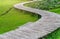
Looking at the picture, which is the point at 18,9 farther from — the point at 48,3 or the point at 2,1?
the point at 2,1

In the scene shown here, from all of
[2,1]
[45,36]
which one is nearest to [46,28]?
[45,36]

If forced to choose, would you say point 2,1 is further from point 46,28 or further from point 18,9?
point 46,28

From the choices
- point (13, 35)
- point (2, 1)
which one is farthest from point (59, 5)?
point (13, 35)

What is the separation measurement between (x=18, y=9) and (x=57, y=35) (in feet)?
19.2

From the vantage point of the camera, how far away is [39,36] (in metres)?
4.90

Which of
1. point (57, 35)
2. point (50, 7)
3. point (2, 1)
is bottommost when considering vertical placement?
point (57, 35)

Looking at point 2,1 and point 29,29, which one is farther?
point 2,1

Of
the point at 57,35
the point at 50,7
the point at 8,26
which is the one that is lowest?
the point at 57,35

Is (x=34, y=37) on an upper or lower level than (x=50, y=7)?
lower

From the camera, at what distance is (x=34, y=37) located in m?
4.81

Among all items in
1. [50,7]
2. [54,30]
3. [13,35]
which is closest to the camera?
[13,35]

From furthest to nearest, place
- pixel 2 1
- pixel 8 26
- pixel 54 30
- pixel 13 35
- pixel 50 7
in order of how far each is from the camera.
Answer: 1. pixel 2 1
2. pixel 50 7
3. pixel 8 26
4. pixel 54 30
5. pixel 13 35

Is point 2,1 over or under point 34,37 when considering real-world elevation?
over

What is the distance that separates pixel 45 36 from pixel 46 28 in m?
0.63
